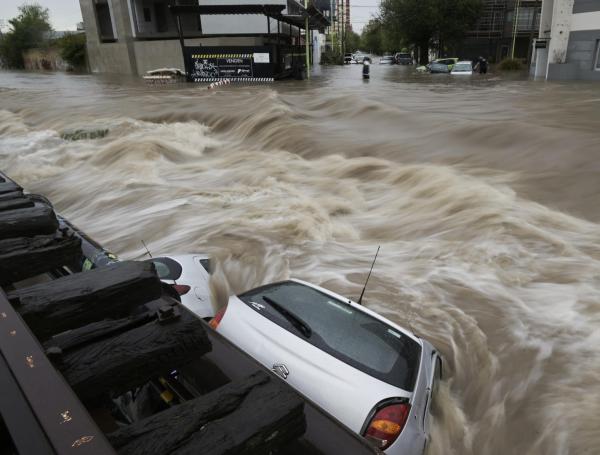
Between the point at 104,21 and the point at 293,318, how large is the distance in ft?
181

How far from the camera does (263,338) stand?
11.4 ft

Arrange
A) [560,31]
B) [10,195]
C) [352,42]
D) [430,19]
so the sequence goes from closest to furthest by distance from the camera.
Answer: [10,195]
[560,31]
[430,19]
[352,42]

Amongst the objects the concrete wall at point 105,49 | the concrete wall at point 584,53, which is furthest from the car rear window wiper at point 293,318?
the concrete wall at point 105,49

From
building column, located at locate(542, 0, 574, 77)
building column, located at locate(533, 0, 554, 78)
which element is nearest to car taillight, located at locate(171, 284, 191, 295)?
building column, located at locate(542, 0, 574, 77)

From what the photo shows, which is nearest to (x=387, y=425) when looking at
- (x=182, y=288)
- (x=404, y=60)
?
(x=182, y=288)

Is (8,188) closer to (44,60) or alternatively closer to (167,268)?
(167,268)

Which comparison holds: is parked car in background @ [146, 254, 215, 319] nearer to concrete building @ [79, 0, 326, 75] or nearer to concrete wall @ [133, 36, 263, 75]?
concrete building @ [79, 0, 326, 75]

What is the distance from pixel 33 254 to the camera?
2.83 meters

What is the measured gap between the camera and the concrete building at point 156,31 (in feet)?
121

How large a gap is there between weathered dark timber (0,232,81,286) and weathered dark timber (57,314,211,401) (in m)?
0.99

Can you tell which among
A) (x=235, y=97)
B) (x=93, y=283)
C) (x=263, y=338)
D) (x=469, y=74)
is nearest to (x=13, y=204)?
(x=93, y=283)

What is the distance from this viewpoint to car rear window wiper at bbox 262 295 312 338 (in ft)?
11.4

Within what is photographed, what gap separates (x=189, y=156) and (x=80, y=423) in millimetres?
12139

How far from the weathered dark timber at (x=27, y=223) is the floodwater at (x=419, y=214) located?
2756 millimetres
